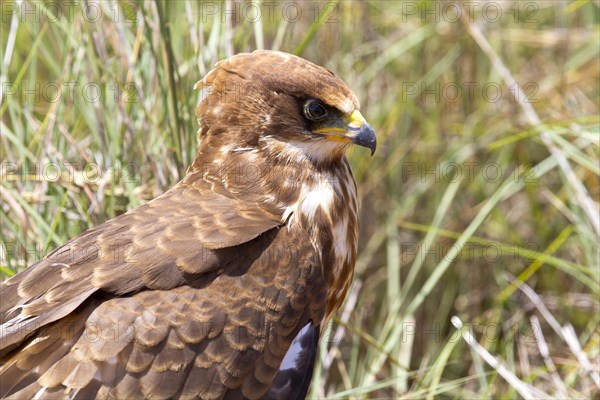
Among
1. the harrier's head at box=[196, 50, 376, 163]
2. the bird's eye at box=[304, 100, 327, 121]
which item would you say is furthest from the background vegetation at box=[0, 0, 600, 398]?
the bird's eye at box=[304, 100, 327, 121]

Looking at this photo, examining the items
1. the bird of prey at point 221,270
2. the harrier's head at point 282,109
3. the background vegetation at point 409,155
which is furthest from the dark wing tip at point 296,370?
the harrier's head at point 282,109

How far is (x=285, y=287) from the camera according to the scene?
375 cm

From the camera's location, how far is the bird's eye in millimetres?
3967

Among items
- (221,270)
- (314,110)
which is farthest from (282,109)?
(221,270)

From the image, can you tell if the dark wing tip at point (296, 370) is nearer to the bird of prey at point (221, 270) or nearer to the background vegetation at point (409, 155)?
the bird of prey at point (221, 270)

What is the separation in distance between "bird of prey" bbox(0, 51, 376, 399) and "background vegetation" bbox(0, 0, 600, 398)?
0.53m

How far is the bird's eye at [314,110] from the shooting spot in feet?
13.0

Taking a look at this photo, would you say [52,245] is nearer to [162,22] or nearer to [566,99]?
[162,22]

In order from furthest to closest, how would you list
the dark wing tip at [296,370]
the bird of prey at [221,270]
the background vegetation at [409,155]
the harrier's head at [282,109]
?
the background vegetation at [409,155], the harrier's head at [282,109], the dark wing tip at [296,370], the bird of prey at [221,270]

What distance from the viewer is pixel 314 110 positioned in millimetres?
3980

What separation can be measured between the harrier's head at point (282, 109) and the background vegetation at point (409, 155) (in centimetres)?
53

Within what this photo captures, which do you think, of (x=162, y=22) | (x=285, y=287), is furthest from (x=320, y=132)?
(x=162, y=22)

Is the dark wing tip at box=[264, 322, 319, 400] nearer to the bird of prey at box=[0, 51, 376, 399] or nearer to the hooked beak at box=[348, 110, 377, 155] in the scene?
the bird of prey at box=[0, 51, 376, 399]

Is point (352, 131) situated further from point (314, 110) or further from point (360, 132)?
point (314, 110)
